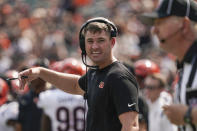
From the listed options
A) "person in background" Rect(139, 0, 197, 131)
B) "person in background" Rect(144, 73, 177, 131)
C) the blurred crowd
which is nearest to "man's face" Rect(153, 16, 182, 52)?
"person in background" Rect(139, 0, 197, 131)

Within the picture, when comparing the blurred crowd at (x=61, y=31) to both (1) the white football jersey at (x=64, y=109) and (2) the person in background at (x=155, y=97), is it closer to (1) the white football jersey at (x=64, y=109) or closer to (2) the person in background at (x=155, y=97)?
(2) the person in background at (x=155, y=97)

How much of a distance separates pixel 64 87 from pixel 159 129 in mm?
2219

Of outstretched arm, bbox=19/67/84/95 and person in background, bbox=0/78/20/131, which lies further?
person in background, bbox=0/78/20/131

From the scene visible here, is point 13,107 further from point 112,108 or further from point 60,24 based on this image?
point 60,24

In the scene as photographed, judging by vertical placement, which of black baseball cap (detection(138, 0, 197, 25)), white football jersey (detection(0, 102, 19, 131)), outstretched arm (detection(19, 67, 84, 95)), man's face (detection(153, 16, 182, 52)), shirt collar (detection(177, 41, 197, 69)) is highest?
black baseball cap (detection(138, 0, 197, 25))

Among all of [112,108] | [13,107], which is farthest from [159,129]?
[112,108]

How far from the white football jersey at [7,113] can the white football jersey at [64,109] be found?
517mm

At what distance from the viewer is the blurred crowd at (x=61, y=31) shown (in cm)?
1442

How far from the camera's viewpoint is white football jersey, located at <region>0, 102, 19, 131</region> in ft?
20.0

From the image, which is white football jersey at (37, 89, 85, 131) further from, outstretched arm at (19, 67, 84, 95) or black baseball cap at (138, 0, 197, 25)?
black baseball cap at (138, 0, 197, 25)

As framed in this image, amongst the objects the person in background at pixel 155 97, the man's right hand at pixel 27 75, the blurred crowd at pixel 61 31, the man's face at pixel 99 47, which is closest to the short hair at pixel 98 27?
the man's face at pixel 99 47

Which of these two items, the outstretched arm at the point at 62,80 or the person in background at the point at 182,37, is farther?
the outstretched arm at the point at 62,80

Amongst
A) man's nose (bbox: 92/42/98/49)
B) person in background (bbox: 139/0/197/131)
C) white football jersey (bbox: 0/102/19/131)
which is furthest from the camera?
white football jersey (bbox: 0/102/19/131)

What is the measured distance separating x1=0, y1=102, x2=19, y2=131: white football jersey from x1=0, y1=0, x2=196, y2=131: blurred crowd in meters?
6.60
